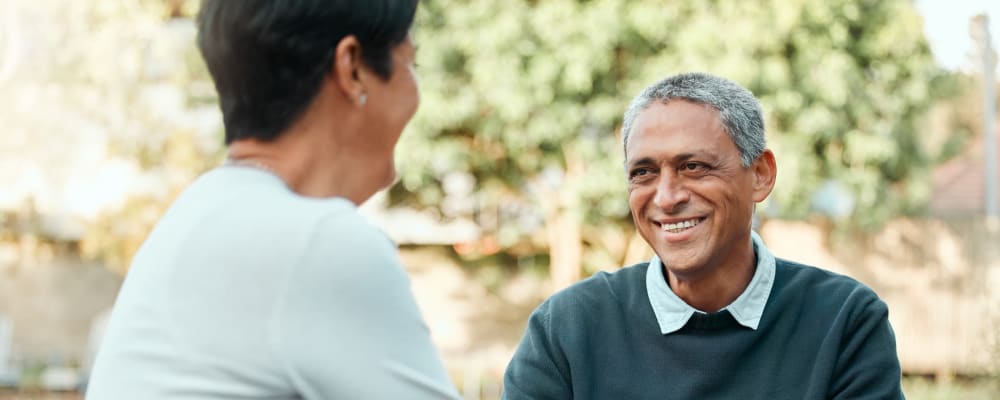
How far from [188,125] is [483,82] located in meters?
3.82

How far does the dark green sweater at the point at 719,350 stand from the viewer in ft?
7.28

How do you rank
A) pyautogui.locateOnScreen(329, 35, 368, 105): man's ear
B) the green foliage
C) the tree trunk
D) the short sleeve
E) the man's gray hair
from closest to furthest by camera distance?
the short sleeve < pyautogui.locateOnScreen(329, 35, 368, 105): man's ear < the man's gray hair < the green foliage < the tree trunk

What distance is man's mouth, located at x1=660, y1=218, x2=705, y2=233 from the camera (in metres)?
2.34

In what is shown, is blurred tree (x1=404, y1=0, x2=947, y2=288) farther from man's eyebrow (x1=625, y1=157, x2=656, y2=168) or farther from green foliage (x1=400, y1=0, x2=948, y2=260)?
man's eyebrow (x1=625, y1=157, x2=656, y2=168)

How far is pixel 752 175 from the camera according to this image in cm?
242

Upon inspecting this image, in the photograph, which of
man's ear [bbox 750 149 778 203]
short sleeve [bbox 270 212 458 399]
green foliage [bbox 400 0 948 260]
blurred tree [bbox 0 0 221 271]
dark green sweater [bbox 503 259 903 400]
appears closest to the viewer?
short sleeve [bbox 270 212 458 399]

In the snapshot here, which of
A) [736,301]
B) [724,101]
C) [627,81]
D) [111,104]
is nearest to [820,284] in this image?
[736,301]

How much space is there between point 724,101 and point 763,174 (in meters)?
0.23

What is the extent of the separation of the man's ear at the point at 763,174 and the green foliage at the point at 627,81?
907 cm

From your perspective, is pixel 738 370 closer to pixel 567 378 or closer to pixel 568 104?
pixel 567 378

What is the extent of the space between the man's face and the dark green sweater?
13cm

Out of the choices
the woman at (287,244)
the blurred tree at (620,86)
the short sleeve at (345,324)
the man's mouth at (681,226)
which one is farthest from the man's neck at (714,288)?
the blurred tree at (620,86)

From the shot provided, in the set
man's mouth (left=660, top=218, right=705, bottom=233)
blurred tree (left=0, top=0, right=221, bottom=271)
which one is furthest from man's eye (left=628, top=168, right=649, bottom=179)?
blurred tree (left=0, top=0, right=221, bottom=271)

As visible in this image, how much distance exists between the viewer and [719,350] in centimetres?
229
